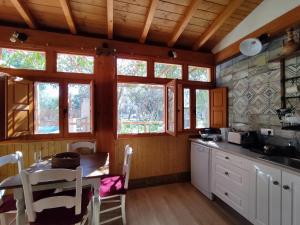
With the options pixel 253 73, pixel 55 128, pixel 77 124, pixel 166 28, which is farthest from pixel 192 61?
pixel 55 128

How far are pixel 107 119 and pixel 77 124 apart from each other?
50cm

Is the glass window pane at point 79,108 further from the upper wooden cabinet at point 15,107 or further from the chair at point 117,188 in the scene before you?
the chair at point 117,188

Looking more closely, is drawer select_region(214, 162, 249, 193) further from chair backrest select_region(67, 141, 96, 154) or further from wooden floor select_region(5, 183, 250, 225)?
chair backrest select_region(67, 141, 96, 154)

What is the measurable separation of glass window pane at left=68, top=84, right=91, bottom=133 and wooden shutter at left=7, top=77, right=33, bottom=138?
554 mm

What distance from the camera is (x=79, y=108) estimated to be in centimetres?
295

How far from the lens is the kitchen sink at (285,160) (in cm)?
163

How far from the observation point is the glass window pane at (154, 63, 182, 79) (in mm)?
3318

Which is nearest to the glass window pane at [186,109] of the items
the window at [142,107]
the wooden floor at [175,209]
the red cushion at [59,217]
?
the window at [142,107]

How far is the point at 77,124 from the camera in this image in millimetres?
2939

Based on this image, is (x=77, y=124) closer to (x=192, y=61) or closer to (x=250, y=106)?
(x=192, y=61)

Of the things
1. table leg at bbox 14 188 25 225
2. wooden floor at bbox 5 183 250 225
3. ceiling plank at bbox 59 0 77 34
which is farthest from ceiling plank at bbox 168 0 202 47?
table leg at bbox 14 188 25 225

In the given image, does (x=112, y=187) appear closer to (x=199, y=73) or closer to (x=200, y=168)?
(x=200, y=168)

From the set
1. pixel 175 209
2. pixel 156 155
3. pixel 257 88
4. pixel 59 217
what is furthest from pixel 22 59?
pixel 257 88

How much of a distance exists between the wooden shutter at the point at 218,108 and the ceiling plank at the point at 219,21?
97cm
